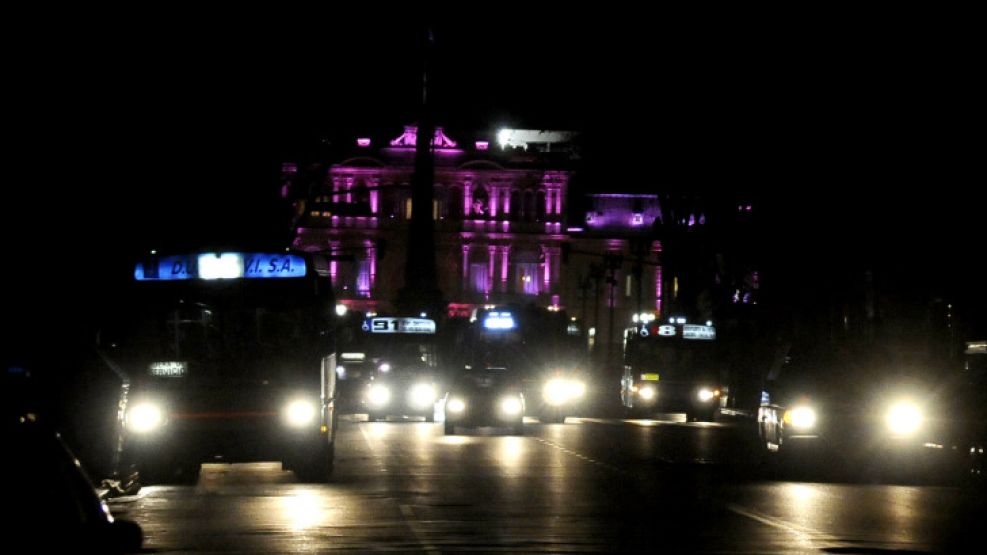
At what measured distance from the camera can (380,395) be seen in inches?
1828

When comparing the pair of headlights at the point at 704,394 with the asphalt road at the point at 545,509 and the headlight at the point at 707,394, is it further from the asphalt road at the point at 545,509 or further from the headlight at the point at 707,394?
the asphalt road at the point at 545,509

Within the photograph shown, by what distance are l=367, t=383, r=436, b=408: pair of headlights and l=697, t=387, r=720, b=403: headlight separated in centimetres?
824

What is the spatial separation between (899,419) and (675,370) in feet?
90.5

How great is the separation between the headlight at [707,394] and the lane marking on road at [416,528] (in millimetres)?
31399

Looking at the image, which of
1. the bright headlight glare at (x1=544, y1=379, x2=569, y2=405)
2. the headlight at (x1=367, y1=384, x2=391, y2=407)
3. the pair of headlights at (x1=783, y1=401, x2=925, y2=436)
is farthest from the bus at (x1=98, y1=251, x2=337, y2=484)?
the headlight at (x1=367, y1=384, x2=391, y2=407)

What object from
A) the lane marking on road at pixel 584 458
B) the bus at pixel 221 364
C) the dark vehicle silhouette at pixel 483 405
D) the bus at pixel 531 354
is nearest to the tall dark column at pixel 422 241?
the bus at pixel 531 354

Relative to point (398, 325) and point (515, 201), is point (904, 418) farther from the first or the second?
point (515, 201)

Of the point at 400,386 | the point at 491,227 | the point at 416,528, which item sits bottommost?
the point at 416,528

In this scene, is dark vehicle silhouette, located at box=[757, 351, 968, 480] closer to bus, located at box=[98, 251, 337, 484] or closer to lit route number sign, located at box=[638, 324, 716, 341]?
bus, located at box=[98, 251, 337, 484]

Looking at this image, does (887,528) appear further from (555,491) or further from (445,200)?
(445,200)

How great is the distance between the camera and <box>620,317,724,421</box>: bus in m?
49.7

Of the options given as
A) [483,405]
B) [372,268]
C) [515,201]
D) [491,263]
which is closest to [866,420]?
[483,405]

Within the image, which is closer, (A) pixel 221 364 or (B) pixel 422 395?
(A) pixel 221 364

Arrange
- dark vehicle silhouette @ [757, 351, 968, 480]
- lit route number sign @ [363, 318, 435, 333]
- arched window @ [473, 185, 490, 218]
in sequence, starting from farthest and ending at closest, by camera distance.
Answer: arched window @ [473, 185, 490, 218] → lit route number sign @ [363, 318, 435, 333] → dark vehicle silhouette @ [757, 351, 968, 480]
